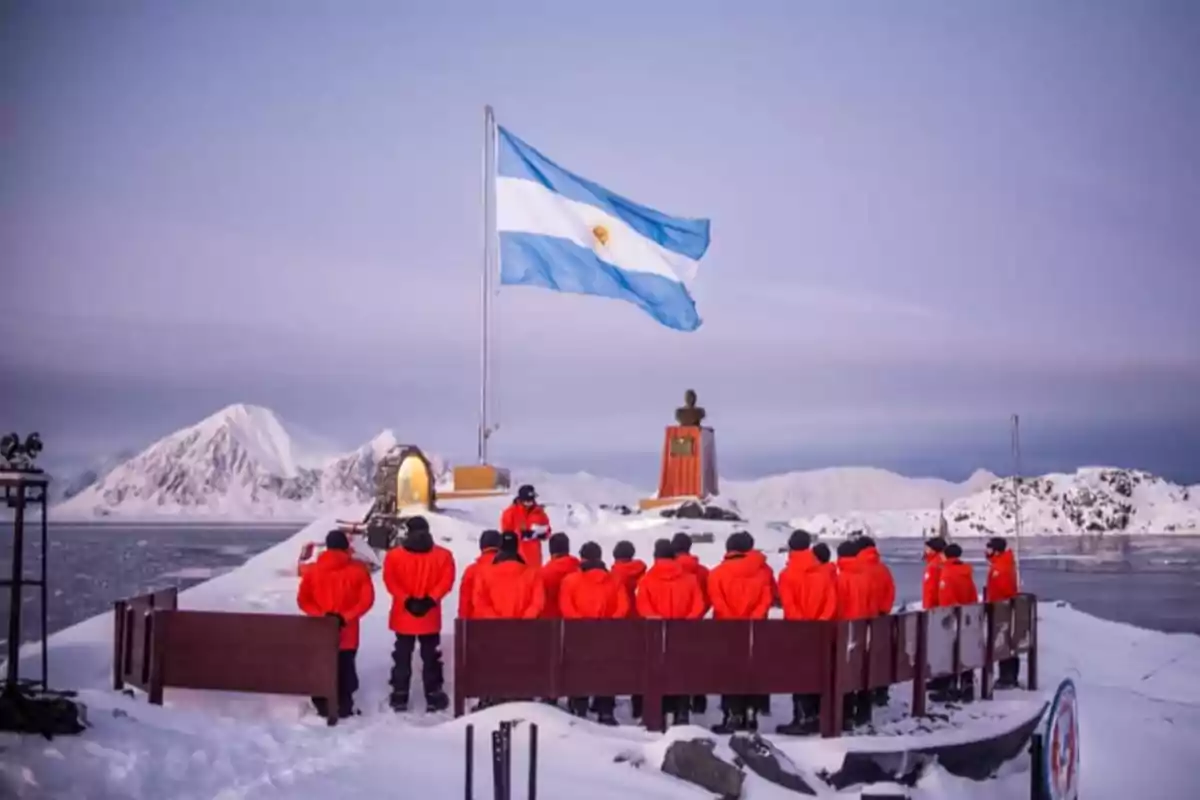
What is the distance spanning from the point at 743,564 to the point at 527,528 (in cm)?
305

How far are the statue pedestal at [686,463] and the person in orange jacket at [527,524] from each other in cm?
876

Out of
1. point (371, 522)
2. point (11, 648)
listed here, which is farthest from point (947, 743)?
point (371, 522)

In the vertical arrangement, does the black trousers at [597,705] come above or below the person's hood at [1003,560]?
below

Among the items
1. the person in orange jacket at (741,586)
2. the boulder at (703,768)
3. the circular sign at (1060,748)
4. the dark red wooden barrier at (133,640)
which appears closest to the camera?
the circular sign at (1060,748)

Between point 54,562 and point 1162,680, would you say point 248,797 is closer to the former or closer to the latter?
point 1162,680

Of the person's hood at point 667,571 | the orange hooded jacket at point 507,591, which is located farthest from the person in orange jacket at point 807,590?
the orange hooded jacket at point 507,591

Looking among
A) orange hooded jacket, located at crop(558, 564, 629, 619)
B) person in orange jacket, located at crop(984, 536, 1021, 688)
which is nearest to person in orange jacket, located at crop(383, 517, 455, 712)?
orange hooded jacket, located at crop(558, 564, 629, 619)

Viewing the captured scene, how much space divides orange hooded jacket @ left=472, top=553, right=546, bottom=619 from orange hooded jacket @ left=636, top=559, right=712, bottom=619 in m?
0.68

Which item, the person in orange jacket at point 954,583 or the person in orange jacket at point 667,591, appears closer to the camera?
the person in orange jacket at point 667,591

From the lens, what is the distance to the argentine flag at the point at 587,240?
13.2 meters

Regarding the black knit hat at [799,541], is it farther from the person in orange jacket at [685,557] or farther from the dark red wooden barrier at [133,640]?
the dark red wooden barrier at [133,640]

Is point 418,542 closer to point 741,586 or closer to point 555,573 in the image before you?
point 555,573

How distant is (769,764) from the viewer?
670cm

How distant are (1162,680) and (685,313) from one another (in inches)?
239
